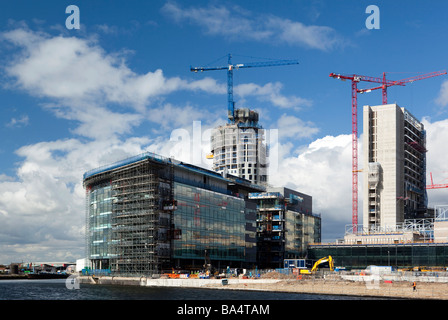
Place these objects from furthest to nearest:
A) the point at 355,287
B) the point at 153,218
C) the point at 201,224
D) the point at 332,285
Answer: the point at 201,224 < the point at 153,218 < the point at 332,285 < the point at 355,287

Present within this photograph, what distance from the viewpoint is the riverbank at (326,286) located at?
113375 millimetres

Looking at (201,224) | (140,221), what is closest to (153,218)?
(140,221)

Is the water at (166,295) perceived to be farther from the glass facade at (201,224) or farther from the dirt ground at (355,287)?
the glass facade at (201,224)

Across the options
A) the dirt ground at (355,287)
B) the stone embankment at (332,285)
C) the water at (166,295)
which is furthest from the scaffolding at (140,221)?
the water at (166,295)

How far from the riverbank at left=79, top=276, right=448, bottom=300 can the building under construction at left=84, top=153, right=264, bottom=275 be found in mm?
13169

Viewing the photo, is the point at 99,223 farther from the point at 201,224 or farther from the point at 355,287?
the point at 355,287

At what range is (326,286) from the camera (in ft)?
418

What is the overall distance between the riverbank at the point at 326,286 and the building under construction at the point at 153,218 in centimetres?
1317

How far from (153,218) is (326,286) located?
195 feet

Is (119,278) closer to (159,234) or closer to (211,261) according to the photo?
(159,234)

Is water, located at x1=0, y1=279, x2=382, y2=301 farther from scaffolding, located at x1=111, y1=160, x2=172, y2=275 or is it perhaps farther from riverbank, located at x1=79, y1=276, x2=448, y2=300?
scaffolding, located at x1=111, y1=160, x2=172, y2=275

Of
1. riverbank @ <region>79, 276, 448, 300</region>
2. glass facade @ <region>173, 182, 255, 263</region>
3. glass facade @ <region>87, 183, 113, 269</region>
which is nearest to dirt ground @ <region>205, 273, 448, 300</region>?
riverbank @ <region>79, 276, 448, 300</region>
